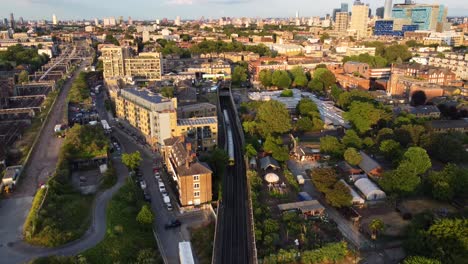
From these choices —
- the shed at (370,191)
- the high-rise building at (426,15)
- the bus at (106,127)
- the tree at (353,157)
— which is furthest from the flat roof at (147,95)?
the high-rise building at (426,15)

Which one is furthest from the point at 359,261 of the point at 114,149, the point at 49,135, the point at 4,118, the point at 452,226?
the point at 4,118

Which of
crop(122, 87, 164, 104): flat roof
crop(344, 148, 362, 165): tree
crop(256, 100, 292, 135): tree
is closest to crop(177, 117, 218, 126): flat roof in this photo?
crop(122, 87, 164, 104): flat roof

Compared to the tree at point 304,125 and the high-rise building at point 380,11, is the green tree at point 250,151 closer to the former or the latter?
the tree at point 304,125

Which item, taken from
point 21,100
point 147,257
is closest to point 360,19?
point 21,100

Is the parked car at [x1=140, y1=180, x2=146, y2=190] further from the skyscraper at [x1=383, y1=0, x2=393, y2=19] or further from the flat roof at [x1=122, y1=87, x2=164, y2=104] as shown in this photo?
the skyscraper at [x1=383, y1=0, x2=393, y2=19]

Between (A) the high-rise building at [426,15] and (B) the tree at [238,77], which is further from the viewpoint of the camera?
(A) the high-rise building at [426,15]

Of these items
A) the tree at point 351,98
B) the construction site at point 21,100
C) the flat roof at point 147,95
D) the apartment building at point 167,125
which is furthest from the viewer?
the tree at point 351,98

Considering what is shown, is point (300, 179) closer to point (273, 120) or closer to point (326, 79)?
point (273, 120)
